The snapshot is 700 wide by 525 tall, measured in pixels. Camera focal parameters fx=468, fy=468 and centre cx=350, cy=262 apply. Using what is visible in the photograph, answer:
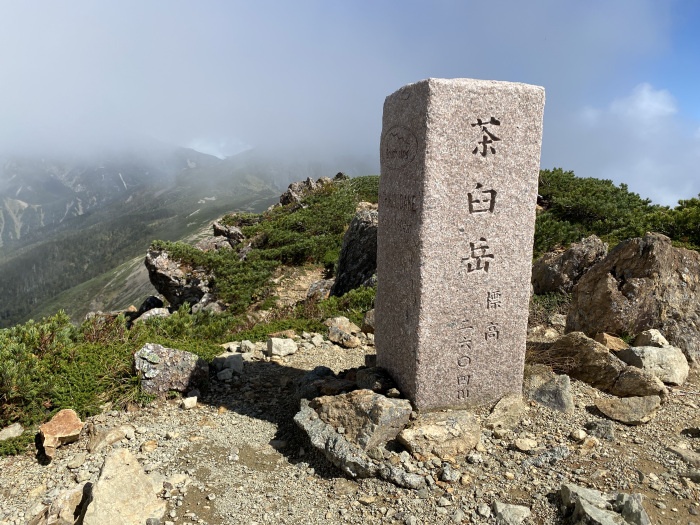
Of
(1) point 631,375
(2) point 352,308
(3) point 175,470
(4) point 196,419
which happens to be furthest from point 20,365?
(1) point 631,375

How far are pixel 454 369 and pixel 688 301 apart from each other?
198 inches

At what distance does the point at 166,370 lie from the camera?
6758 millimetres

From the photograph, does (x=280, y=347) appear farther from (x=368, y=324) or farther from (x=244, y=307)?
(x=244, y=307)

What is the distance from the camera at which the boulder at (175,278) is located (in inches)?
699

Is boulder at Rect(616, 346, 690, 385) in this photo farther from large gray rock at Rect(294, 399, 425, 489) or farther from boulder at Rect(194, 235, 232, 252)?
boulder at Rect(194, 235, 232, 252)

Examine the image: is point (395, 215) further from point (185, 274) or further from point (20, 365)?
point (185, 274)

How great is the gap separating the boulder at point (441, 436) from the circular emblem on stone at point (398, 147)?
2929mm

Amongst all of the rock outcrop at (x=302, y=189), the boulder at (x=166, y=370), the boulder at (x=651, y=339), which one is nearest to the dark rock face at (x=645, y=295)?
the boulder at (x=651, y=339)

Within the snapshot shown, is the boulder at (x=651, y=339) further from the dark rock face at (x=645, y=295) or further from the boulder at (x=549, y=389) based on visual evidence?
the boulder at (x=549, y=389)

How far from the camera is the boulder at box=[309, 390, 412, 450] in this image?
5159 millimetres

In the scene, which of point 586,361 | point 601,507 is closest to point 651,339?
point 586,361

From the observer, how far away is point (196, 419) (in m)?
6.26

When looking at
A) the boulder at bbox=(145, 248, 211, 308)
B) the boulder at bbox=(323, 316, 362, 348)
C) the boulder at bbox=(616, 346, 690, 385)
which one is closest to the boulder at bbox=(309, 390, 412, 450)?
the boulder at bbox=(323, 316, 362, 348)

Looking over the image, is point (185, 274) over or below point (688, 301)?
below
